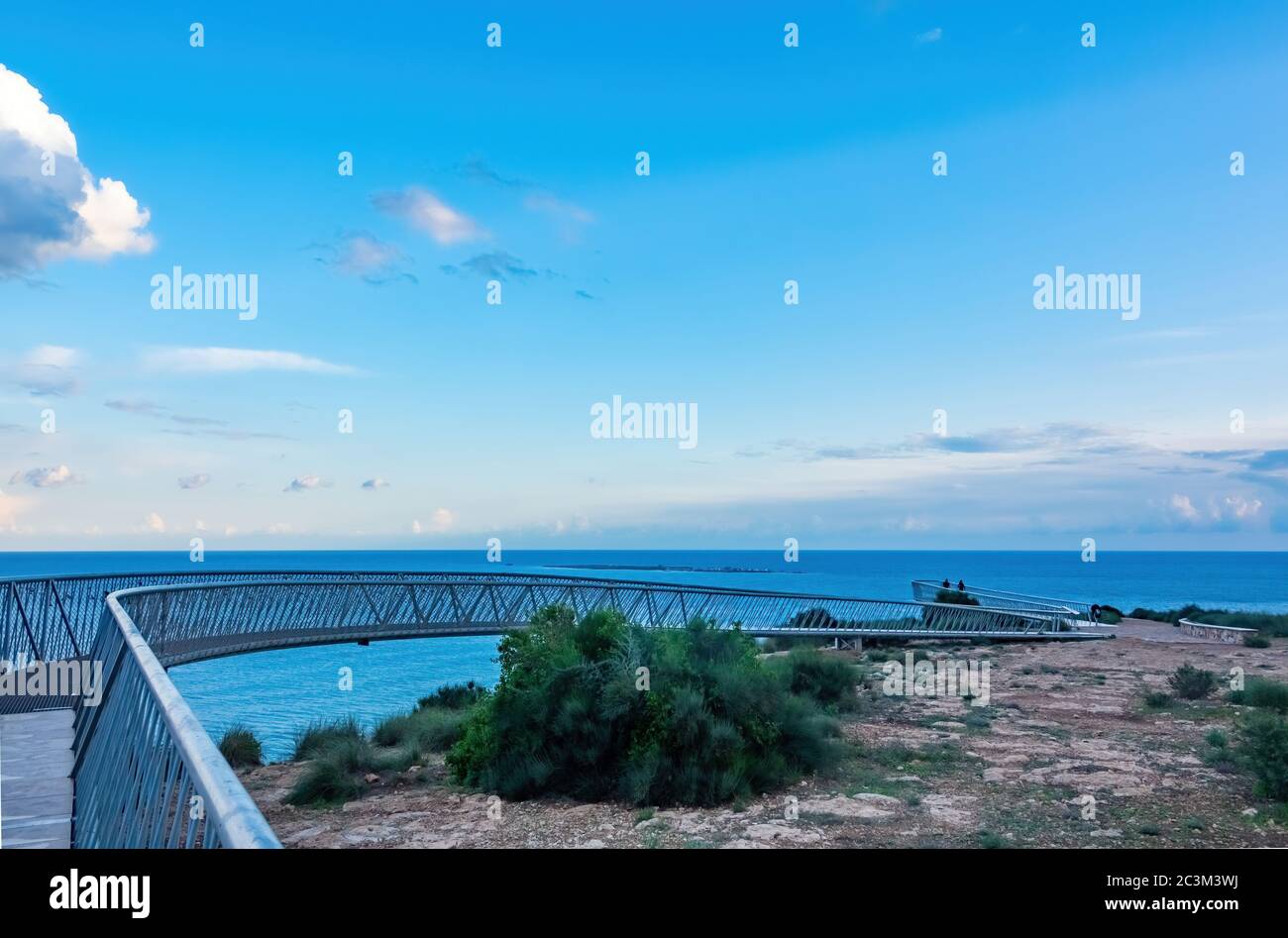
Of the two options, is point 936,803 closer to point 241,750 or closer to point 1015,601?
point 241,750

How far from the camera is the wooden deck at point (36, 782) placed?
4.96m

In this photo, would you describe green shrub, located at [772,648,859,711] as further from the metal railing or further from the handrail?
the metal railing

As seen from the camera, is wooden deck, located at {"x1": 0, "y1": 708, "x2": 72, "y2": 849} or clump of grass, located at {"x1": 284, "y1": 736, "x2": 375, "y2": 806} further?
clump of grass, located at {"x1": 284, "y1": 736, "x2": 375, "y2": 806}

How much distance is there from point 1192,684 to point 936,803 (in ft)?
29.5

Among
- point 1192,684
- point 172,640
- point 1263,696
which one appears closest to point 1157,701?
point 1192,684

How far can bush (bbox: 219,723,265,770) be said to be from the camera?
11.2m

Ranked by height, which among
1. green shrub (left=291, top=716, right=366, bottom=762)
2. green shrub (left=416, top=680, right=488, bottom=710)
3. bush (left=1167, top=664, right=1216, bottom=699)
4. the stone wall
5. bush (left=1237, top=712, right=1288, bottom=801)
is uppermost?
bush (left=1237, top=712, right=1288, bottom=801)

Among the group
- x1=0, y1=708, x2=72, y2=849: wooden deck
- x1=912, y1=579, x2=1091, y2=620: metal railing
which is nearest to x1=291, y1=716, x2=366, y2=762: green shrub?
x1=0, y1=708, x2=72, y2=849: wooden deck

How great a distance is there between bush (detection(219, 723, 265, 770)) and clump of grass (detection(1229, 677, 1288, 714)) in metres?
14.9
